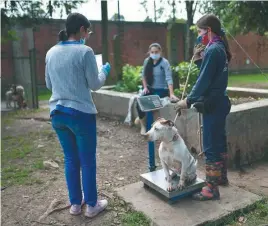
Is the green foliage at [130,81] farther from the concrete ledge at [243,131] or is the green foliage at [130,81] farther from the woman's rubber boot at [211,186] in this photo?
the woman's rubber boot at [211,186]

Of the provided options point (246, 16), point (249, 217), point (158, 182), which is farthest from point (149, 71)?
point (246, 16)

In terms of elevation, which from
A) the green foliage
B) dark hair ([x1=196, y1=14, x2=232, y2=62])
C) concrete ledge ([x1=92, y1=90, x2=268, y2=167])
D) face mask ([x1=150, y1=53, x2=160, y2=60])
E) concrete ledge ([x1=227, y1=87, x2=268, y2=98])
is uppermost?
dark hair ([x1=196, y1=14, x2=232, y2=62])

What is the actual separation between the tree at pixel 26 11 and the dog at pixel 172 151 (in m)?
7.19

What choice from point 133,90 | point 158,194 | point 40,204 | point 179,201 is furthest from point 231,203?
point 133,90

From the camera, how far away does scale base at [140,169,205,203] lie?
3.64 metres

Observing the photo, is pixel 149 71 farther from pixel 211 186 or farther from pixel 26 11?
pixel 26 11

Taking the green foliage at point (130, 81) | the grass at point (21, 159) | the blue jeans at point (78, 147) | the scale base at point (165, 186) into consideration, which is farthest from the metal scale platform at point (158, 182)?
the green foliage at point (130, 81)

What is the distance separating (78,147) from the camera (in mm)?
3357

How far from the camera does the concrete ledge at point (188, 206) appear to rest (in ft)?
11.0

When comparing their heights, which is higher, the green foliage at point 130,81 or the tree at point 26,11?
the tree at point 26,11

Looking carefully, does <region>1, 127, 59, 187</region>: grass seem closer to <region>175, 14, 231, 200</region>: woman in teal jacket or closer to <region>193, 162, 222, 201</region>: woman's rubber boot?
<region>193, 162, 222, 201</region>: woman's rubber boot

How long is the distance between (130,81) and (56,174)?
15.4 feet

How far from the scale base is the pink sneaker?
1.95 feet

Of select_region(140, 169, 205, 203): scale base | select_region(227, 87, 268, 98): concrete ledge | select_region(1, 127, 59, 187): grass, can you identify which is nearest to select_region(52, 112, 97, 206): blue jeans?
select_region(140, 169, 205, 203): scale base
